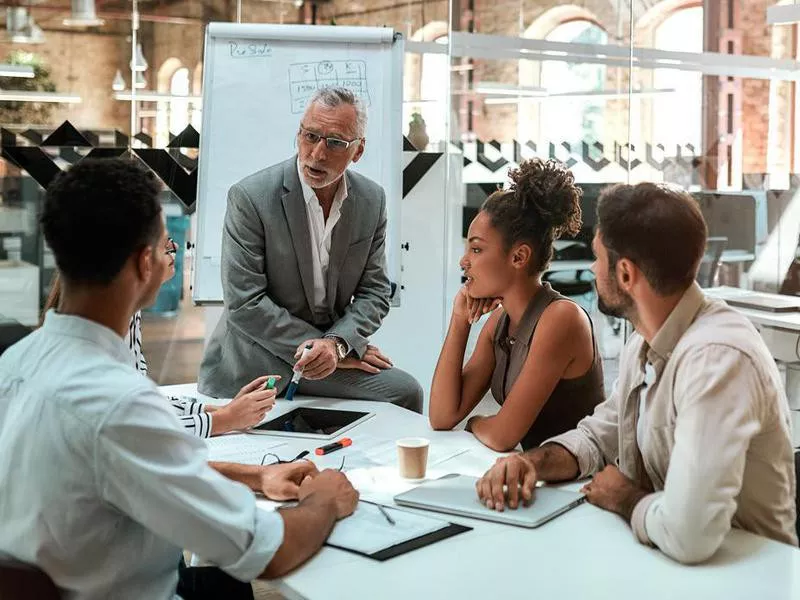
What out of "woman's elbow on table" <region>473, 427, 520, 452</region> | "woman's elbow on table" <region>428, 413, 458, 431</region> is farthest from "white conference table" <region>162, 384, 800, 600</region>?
"woman's elbow on table" <region>428, 413, 458, 431</region>

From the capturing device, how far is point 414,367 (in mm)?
5391

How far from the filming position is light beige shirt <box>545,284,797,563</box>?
61.1 inches

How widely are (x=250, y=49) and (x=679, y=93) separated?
2680mm

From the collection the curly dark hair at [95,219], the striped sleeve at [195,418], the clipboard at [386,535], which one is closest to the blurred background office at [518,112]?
the striped sleeve at [195,418]

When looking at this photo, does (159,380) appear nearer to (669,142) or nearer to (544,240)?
(669,142)

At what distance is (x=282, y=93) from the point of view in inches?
150

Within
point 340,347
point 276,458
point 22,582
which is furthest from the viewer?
point 340,347

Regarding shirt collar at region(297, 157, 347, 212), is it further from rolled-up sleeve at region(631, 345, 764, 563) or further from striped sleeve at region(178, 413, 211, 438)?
rolled-up sleeve at region(631, 345, 764, 563)

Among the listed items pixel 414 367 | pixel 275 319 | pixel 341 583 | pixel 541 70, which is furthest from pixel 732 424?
pixel 541 70

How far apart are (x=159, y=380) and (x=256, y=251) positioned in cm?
273

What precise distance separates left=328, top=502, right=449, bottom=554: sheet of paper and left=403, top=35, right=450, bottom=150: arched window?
3.94 metres

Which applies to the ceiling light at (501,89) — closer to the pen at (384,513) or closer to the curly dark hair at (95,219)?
the pen at (384,513)

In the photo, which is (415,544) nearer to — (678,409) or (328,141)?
(678,409)

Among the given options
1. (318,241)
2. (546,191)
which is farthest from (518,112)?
(546,191)
